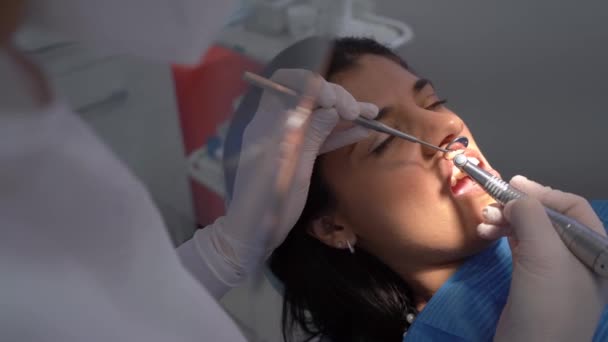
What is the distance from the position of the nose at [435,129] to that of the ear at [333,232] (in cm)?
19

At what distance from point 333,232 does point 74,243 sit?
24.7 inches

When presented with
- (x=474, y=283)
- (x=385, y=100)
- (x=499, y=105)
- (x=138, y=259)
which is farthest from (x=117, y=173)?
(x=499, y=105)

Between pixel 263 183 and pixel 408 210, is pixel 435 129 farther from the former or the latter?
pixel 263 183

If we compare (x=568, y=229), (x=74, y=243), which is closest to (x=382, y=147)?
(x=568, y=229)

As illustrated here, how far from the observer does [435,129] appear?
0.86m

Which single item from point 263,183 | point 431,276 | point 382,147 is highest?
point 263,183

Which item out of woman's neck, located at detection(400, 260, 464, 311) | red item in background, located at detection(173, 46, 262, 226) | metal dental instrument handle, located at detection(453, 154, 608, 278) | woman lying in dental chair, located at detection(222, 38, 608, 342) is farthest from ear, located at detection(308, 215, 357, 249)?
red item in background, located at detection(173, 46, 262, 226)

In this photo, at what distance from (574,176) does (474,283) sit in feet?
2.11

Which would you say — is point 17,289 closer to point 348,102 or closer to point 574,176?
point 348,102

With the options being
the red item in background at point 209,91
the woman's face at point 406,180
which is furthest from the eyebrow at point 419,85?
the red item in background at point 209,91

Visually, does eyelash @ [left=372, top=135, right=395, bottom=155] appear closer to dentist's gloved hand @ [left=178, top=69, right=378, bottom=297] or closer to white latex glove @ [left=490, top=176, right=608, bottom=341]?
dentist's gloved hand @ [left=178, top=69, right=378, bottom=297]

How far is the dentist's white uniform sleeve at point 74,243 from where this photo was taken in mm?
333

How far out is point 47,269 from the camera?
35 centimetres

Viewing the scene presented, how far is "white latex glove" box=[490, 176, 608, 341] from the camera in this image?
766 millimetres
